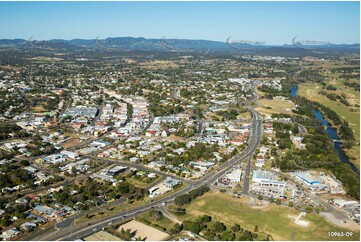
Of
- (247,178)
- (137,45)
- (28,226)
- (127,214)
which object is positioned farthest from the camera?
(137,45)

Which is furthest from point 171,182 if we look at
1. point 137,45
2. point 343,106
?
point 137,45

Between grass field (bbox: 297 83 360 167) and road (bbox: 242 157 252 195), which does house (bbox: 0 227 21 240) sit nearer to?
road (bbox: 242 157 252 195)

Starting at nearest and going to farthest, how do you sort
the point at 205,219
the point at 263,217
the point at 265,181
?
the point at 205,219
the point at 263,217
the point at 265,181

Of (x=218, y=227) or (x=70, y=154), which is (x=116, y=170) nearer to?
(x=70, y=154)

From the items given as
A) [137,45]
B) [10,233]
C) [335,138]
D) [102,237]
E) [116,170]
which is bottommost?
[10,233]

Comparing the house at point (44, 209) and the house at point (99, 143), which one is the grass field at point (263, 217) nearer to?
the house at point (44, 209)

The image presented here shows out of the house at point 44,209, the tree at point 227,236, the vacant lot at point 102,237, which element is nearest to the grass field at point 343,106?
the tree at point 227,236

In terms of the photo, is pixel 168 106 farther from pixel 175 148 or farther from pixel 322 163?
pixel 322 163
